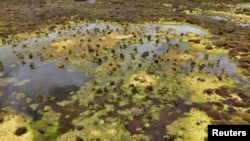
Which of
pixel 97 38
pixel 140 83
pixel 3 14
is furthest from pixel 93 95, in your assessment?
pixel 3 14

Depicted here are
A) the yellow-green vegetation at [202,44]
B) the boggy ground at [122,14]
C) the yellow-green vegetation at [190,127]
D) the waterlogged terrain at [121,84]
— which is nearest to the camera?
the yellow-green vegetation at [190,127]

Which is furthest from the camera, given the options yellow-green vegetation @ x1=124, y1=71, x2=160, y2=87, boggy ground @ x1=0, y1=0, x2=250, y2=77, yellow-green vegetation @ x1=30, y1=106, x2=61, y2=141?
boggy ground @ x1=0, y1=0, x2=250, y2=77

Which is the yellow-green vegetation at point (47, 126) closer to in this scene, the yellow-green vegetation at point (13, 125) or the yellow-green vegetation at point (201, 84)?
the yellow-green vegetation at point (13, 125)

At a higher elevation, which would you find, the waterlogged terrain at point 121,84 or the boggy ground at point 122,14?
the boggy ground at point 122,14

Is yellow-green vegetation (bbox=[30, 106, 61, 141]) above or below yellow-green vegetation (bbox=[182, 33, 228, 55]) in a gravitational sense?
below

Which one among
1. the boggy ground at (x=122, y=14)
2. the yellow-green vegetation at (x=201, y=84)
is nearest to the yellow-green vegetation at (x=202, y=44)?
the boggy ground at (x=122, y=14)

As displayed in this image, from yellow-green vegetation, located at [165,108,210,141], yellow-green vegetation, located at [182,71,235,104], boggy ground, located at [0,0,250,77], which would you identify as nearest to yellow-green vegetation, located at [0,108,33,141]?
yellow-green vegetation, located at [165,108,210,141]

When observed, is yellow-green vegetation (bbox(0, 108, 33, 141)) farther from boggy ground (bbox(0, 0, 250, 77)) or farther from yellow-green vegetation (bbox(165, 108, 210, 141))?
boggy ground (bbox(0, 0, 250, 77))

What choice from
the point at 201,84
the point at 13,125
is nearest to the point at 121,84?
the point at 201,84
